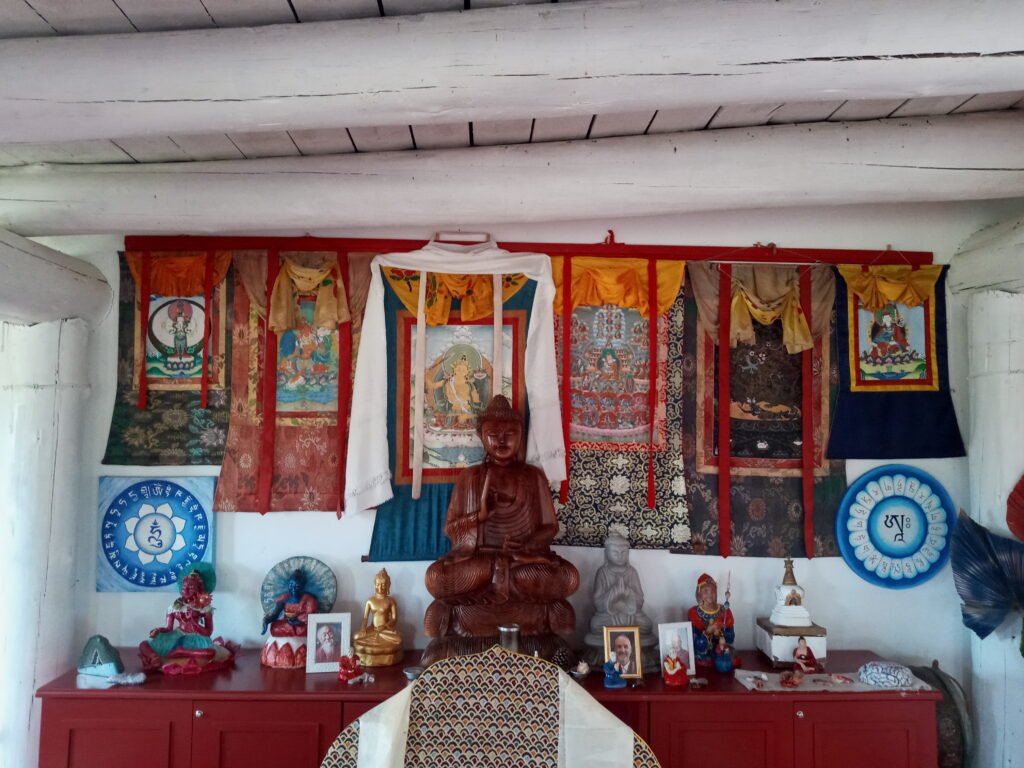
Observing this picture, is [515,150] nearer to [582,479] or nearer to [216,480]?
[582,479]

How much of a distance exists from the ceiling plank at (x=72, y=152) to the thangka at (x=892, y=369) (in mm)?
3440

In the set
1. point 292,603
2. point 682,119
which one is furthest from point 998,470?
point 292,603

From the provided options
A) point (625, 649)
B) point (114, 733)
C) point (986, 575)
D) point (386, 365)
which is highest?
point (386, 365)

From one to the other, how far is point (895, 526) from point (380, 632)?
254 cm

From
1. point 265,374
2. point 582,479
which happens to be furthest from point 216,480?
point 582,479

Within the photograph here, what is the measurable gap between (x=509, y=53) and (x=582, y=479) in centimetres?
220

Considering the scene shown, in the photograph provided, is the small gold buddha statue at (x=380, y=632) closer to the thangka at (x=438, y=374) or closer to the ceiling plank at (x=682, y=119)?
the thangka at (x=438, y=374)

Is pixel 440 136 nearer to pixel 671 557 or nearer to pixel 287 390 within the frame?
pixel 287 390

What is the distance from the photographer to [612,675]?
3.49 meters

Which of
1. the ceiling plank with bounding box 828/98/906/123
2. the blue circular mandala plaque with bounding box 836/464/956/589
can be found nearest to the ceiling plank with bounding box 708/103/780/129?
the ceiling plank with bounding box 828/98/906/123

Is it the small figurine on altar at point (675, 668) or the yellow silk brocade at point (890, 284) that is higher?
the yellow silk brocade at point (890, 284)

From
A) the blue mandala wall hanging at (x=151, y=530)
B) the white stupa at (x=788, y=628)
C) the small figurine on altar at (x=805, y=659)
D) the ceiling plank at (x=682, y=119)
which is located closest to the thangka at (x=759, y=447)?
the white stupa at (x=788, y=628)

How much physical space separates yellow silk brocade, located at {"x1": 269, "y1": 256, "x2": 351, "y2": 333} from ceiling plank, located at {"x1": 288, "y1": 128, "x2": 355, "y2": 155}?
0.61 m

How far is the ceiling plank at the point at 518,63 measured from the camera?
7.67ft
